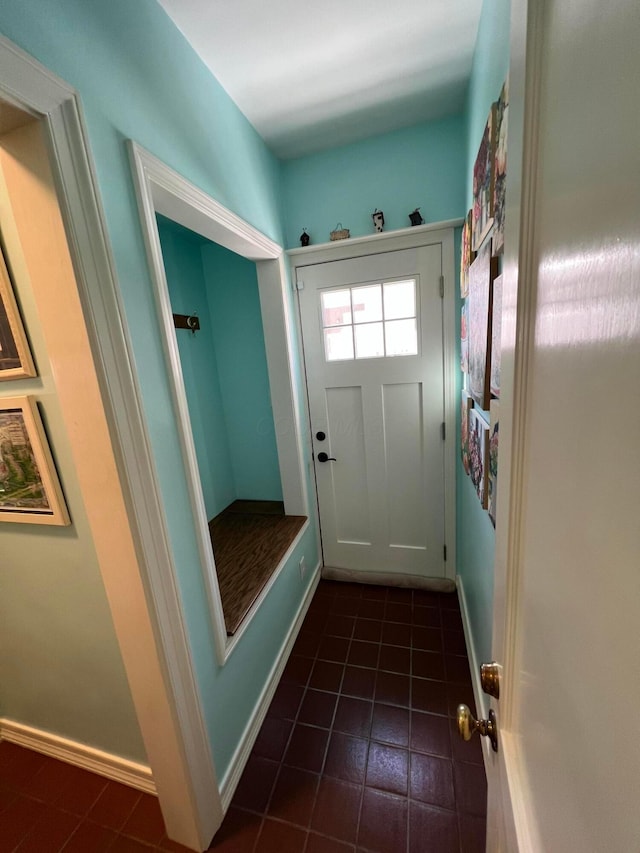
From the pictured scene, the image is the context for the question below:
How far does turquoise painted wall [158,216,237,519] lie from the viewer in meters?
1.93

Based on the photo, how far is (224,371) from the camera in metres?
2.25

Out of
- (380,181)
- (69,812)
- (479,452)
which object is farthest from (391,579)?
(380,181)

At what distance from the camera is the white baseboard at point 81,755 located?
1265mm

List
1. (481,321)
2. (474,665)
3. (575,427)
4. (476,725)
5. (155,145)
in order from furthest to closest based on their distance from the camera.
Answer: (474,665)
(481,321)
(155,145)
(476,725)
(575,427)

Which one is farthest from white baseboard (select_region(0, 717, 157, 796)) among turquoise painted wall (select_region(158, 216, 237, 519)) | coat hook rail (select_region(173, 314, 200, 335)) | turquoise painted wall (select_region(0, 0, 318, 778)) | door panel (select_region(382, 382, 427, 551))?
coat hook rail (select_region(173, 314, 200, 335))

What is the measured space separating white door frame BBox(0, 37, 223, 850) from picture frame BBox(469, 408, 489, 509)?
1050 millimetres

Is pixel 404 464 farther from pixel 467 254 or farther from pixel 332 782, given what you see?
pixel 332 782

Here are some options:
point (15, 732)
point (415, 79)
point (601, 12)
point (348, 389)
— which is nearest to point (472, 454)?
point (348, 389)

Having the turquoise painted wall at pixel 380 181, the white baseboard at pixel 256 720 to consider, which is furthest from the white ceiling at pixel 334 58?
the white baseboard at pixel 256 720

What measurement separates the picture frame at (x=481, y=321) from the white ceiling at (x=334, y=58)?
0.88 meters

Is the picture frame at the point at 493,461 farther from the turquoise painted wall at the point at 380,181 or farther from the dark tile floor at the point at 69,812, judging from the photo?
the dark tile floor at the point at 69,812

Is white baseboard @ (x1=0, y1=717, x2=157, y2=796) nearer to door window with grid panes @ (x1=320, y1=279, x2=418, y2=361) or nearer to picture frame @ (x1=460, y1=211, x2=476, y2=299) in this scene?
door window with grid panes @ (x1=320, y1=279, x2=418, y2=361)

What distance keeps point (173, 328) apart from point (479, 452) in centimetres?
114

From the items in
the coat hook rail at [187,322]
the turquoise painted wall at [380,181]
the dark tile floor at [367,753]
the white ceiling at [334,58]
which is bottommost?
the dark tile floor at [367,753]
